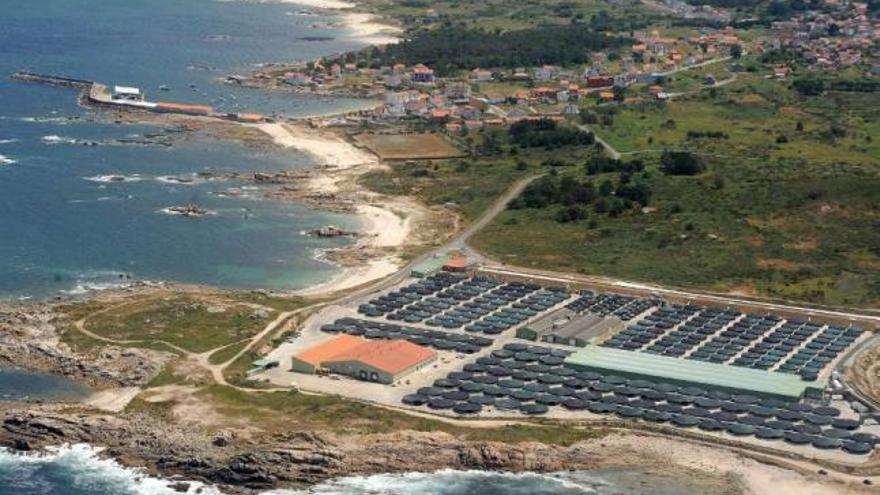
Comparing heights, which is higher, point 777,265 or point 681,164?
point 681,164

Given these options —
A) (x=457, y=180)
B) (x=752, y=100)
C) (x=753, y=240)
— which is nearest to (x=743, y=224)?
(x=753, y=240)

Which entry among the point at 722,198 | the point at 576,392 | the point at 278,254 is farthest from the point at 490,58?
the point at 576,392

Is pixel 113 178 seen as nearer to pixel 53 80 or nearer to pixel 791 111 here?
pixel 53 80

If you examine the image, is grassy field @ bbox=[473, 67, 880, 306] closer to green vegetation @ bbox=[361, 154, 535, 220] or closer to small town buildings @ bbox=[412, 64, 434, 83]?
green vegetation @ bbox=[361, 154, 535, 220]

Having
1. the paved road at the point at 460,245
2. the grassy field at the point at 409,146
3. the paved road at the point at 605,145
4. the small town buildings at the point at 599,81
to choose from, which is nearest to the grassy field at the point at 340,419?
the paved road at the point at 460,245

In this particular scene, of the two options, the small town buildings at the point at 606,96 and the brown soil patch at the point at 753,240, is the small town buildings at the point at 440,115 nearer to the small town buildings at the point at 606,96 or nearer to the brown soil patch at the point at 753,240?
the small town buildings at the point at 606,96

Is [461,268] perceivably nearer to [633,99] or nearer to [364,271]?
[364,271]

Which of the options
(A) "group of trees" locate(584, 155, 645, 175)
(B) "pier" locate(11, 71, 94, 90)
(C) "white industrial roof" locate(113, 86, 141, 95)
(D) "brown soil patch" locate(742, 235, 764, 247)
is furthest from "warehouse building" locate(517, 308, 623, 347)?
(B) "pier" locate(11, 71, 94, 90)
